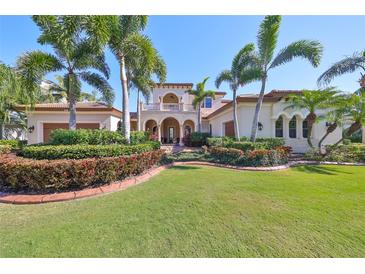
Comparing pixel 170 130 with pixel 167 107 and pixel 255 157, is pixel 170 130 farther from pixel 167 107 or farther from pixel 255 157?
pixel 255 157

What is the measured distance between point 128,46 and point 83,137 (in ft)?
16.3

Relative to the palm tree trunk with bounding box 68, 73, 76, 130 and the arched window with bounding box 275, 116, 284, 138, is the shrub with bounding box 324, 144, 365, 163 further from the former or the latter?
the palm tree trunk with bounding box 68, 73, 76, 130

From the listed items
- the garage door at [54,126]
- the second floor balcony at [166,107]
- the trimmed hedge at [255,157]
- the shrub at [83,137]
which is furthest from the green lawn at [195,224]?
the second floor balcony at [166,107]

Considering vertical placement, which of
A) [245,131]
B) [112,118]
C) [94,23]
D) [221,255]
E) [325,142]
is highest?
[94,23]

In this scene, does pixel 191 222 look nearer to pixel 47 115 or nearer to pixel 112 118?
pixel 112 118

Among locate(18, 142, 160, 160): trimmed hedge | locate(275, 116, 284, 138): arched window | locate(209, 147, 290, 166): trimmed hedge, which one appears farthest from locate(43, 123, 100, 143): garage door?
locate(275, 116, 284, 138): arched window

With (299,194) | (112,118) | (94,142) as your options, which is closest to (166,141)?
(112,118)

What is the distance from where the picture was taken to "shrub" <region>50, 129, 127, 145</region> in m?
7.71

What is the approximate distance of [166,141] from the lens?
24.5m

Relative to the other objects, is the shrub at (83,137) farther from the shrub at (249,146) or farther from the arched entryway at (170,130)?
the arched entryway at (170,130)

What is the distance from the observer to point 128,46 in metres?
8.66

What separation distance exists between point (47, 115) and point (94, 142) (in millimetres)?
10050

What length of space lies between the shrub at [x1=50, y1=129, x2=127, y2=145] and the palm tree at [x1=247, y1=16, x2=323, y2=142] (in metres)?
9.43

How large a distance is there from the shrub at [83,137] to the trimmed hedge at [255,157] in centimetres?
594
